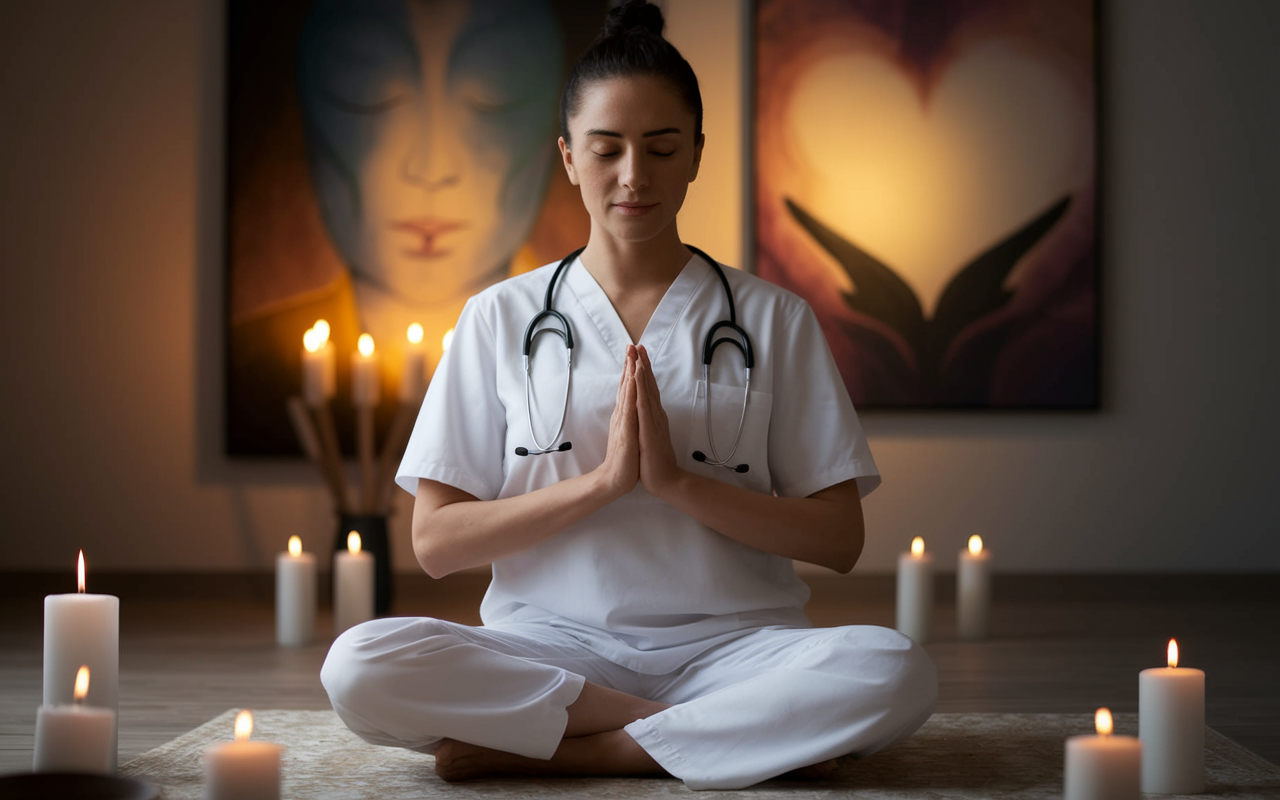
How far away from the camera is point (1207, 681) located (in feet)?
8.41

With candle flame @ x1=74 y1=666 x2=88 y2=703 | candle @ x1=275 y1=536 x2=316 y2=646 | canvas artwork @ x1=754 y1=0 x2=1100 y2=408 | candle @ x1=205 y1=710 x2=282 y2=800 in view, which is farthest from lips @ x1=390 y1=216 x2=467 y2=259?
candle @ x1=205 y1=710 x2=282 y2=800

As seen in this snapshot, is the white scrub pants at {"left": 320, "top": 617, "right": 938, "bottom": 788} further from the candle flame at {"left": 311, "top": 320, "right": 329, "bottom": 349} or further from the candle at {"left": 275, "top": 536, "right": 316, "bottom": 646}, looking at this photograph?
the candle flame at {"left": 311, "top": 320, "right": 329, "bottom": 349}

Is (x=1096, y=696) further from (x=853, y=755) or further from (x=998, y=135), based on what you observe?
(x=998, y=135)

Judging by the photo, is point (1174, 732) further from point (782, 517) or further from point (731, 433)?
point (731, 433)

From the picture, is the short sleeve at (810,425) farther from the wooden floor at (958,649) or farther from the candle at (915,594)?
the candle at (915,594)

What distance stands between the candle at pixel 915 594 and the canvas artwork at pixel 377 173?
1.42 m

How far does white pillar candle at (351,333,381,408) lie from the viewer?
144 inches

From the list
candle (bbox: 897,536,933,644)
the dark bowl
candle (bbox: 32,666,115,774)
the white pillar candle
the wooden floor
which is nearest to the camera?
the dark bowl

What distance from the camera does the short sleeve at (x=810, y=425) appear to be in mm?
1876

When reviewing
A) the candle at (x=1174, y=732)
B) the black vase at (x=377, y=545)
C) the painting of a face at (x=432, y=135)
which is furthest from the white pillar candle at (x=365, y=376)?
the candle at (x=1174, y=732)

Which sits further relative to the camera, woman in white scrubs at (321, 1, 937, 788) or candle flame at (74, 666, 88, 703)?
woman in white scrubs at (321, 1, 937, 788)

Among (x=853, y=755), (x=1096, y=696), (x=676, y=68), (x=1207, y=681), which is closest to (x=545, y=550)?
(x=853, y=755)

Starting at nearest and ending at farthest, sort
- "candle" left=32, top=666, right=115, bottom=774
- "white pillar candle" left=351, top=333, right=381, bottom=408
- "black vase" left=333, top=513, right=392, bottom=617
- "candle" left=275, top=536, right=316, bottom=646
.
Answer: "candle" left=32, top=666, right=115, bottom=774, "candle" left=275, top=536, right=316, bottom=646, "black vase" left=333, top=513, right=392, bottom=617, "white pillar candle" left=351, top=333, right=381, bottom=408

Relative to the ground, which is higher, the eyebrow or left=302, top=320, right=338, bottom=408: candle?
the eyebrow
